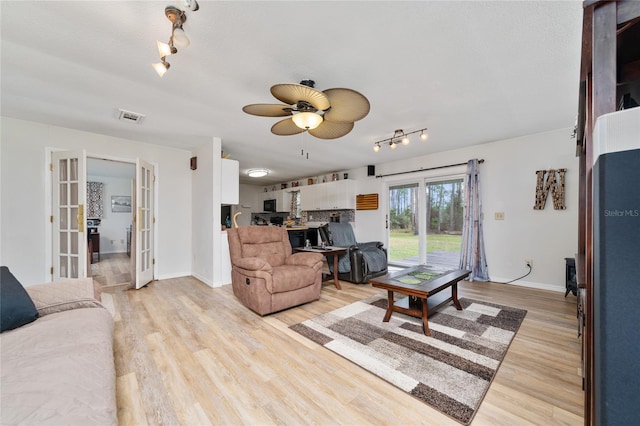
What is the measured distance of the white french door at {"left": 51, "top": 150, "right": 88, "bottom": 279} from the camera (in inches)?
137

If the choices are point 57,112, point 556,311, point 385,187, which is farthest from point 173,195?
point 556,311

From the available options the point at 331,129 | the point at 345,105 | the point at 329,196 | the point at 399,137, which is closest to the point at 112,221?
the point at 329,196

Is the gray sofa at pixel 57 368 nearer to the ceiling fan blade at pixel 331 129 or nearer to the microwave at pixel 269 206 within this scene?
the ceiling fan blade at pixel 331 129

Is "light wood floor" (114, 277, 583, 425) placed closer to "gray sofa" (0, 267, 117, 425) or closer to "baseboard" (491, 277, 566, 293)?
"gray sofa" (0, 267, 117, 425)

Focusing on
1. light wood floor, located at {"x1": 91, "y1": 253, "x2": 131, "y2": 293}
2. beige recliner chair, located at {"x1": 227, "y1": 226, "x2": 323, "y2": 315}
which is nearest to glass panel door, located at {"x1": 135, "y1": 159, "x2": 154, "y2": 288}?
light wood floor, located at {"x1": 91, "y1": 253, "x2": 131, "y2": 293}

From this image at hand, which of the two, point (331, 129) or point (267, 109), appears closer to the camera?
point (267, 109)

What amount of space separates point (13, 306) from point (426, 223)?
5.29m

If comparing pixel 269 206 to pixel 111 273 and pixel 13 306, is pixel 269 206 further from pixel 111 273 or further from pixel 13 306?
pixel 13 306

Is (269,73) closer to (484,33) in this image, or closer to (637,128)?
(484,33)

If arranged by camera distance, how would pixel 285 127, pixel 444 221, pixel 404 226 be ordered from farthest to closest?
pixel 404 226
pixel 444 221
pixel 285 127

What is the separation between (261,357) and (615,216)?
2.09m

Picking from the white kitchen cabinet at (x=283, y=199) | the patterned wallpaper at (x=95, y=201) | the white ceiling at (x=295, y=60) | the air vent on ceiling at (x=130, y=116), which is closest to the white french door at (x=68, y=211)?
the white ceiling at (x=295, y=60)

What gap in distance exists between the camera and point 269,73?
2135mm

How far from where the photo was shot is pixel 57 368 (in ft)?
3.35
